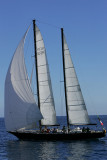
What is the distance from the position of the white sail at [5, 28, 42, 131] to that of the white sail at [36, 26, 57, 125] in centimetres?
232

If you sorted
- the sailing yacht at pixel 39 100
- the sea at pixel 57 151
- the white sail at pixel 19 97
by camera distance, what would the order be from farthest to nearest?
1. the sailing yacht at pixel 39 100
2. the white sail at pixel 19 97
3. the sea at pixel 57 151

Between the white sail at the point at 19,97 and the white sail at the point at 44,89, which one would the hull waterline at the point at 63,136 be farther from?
the white sail at the point at 19,97

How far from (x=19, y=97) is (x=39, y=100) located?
349 centimetres

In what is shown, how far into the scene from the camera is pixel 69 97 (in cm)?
4147

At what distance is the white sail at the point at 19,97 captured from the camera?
128ft

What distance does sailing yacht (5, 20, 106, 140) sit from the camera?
3909 cm

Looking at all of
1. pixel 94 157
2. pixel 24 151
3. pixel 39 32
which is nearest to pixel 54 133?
pixel 24 151

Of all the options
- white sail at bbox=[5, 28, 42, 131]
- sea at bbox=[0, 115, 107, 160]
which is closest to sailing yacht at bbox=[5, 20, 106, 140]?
white sail at bbox=[5, 28, 42, 131]

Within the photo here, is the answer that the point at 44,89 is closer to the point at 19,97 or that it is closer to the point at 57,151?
the point at 19,97

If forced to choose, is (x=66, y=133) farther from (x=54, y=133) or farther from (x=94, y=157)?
(x=94, y=157)

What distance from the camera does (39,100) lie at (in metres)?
41.4

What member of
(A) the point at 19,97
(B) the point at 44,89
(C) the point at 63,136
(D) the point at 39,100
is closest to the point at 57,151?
(C) the point at 63,136

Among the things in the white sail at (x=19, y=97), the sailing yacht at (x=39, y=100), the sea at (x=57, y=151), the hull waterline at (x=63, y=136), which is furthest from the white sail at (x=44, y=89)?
the sea at (x=57, y=151)

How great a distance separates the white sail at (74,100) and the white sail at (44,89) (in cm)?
246
